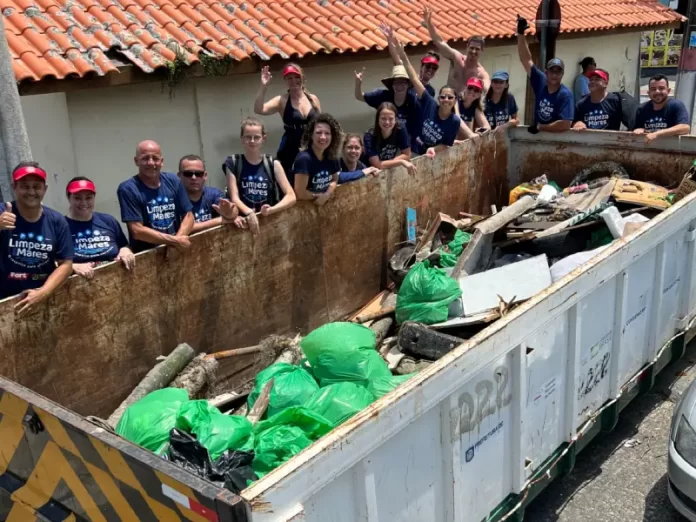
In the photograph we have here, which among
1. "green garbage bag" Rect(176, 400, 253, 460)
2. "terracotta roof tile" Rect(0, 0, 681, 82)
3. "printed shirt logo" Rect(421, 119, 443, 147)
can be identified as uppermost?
"terracotta roof tile" Rect(0, 0, 681, 82)

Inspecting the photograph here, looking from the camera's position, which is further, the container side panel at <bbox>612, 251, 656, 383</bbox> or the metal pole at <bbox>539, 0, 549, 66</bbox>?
the metal pole at <bbox>539, 0, 549, 66</bbox>

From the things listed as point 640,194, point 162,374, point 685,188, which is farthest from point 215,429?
point 640,194

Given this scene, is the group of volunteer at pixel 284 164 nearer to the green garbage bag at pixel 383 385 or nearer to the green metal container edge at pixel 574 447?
the green garbage bag at pixel 383 385

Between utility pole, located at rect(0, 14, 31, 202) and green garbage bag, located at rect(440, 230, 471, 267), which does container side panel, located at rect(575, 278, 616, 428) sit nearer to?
green garbage bag, located at rect(440, 230, 471, 267)

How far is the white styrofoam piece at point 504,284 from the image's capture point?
496 cm

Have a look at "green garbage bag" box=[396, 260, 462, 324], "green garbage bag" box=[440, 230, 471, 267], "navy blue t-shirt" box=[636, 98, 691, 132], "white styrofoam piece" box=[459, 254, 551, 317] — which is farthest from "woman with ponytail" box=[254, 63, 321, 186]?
"navy blue t-shirt" box=[636, 98, 691, 132]

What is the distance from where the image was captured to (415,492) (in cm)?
290

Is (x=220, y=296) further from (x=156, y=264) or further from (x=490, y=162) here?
(x=490, y=162)

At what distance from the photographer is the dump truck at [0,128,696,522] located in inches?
99.2

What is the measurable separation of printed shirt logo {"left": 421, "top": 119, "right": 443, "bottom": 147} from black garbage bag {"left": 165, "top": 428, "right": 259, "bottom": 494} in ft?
15.7

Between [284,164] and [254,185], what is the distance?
1142 millimetres

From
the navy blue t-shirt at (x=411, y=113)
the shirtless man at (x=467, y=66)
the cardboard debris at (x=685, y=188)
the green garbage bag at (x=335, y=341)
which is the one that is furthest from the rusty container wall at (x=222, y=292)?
the cardboard debris at (x=685, y=188)

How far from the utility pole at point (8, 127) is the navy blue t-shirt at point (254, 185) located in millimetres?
1543

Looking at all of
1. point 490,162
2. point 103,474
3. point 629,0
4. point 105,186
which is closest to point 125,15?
point 105,186
